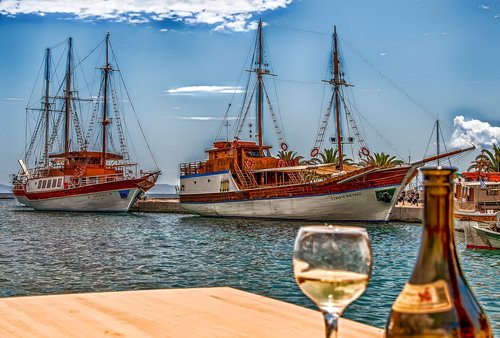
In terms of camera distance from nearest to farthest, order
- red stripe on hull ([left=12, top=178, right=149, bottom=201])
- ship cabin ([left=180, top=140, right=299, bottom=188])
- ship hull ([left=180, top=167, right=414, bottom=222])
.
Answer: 1. ship hull ([left=180, top=167, right=414, bottom=222])
2. ship cabin ([left=180, top=140, right=299, bottom=188])
3. red stripe on hull ([left=12, top=178, right=149, bottom=201])

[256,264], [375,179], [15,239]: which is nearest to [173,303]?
[256,264]

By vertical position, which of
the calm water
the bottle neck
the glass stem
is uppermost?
the bottle neck

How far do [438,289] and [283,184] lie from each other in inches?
1599

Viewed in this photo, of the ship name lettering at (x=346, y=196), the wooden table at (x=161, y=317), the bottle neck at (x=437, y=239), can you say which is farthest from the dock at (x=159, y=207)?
the bottle neck at (x=437, y=239)

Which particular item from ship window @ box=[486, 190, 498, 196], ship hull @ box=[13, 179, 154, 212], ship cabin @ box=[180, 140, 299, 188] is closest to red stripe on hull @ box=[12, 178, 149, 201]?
ship hull @ box=[13, 179, 154, 212]

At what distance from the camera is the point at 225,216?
44.2 m

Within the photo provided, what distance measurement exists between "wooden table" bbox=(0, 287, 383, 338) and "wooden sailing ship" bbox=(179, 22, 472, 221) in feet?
109

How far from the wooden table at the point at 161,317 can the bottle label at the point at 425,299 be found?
1.28 m

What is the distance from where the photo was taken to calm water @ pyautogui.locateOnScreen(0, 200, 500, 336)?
44.5ft

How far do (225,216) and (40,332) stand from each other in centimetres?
4186

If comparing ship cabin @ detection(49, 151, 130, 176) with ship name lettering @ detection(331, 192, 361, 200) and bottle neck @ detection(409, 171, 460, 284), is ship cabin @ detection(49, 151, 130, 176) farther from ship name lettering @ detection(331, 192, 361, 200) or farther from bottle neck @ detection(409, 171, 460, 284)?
bottle neck @ detection(409, 171, 460, 284)

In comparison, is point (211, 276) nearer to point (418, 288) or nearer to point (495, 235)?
point (495, 235)

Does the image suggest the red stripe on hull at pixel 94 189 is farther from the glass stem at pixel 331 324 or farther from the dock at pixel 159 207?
the glass stem at pixel 331 324

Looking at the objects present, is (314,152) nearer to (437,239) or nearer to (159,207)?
(159,207)
